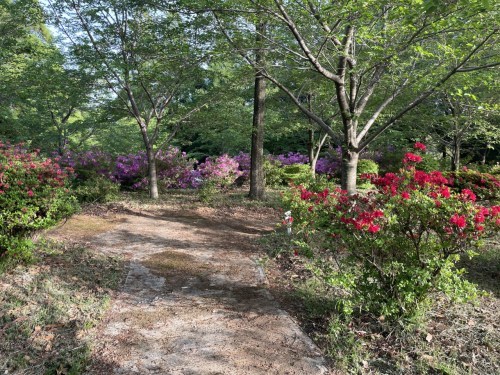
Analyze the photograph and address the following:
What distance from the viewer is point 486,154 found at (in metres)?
17.9

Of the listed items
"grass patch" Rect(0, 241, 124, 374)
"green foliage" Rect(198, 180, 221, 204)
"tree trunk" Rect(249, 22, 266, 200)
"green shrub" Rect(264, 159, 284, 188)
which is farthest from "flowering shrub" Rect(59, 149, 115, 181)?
"grass patch" Rect(0, 241, 124, 374)

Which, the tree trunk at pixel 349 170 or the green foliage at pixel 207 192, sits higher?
the tree trunk at pixel 349 170

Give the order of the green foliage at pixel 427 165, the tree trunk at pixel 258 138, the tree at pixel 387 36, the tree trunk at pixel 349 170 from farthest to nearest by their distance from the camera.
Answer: the green foliage at pixel 427 165 < the tree trunk at pixel 258 138 < the tree trunk at pixel 349 170 < the tree at pixel 387 36

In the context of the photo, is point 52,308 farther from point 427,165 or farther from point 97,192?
point 427,165

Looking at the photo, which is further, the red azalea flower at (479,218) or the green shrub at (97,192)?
the green shrub at (97,192)

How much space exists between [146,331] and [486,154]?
19586 millimetres

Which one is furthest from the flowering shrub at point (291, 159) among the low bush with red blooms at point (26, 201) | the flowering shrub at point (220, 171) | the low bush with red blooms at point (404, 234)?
the low bush with red blooms at point (404, 234)

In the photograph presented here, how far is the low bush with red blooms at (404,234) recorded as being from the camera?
2.78m

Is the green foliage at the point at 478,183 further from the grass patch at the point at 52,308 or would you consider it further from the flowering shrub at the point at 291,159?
the grass patch at the point at 52,308

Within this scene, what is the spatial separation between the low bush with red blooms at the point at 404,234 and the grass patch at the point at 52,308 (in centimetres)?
216

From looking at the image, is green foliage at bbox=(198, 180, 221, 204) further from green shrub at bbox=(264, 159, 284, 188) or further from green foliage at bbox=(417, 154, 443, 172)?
green foliage at bbox=(417, 154, 443, 172)

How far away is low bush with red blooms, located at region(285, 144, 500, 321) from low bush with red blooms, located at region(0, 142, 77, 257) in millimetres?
2919

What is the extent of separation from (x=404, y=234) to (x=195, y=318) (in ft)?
6.70

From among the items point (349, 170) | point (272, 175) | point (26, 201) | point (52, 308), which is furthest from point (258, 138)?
point (52, 308)
